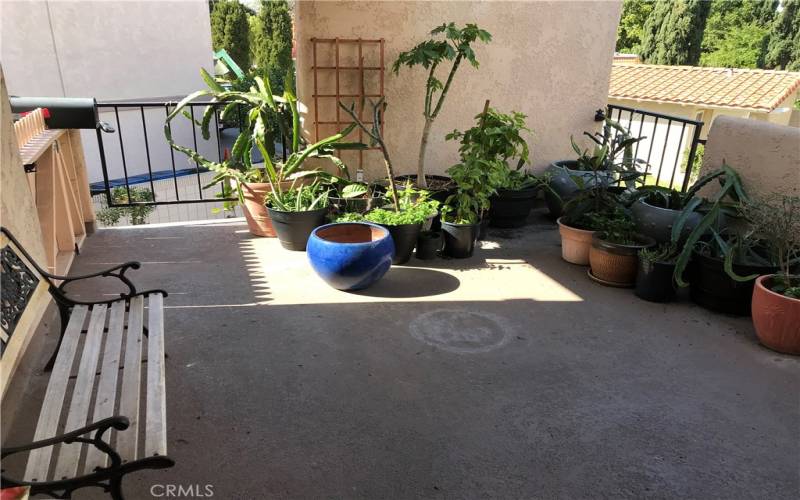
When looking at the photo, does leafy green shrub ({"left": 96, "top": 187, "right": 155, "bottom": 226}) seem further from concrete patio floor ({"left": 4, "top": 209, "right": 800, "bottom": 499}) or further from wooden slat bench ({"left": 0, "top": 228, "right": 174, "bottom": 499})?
wooden slat bench ({"left": 0, "top": 228, "right": 174, "bottom": 499})

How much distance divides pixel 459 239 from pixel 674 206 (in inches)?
65.1

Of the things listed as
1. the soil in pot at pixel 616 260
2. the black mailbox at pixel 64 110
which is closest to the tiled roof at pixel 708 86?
the soil in pot at pixel 616 260

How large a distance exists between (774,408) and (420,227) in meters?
2.50

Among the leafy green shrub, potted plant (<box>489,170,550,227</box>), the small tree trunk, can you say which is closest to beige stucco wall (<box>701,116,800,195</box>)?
potted plant (<box>489,170,550,227</box>)

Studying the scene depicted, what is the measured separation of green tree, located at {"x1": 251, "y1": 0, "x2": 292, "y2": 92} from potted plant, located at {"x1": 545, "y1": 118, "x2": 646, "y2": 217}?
1679cm

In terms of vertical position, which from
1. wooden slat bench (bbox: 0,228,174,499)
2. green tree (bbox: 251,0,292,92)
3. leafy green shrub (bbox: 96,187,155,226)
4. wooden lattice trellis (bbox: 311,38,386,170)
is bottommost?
leafy green shrub (bbox: 96,187,155,226)

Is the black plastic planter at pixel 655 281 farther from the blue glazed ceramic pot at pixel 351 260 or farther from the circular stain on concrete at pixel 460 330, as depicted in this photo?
the blue glazed ceramic pot at pixel 351 260

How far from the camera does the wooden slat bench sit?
152 cm

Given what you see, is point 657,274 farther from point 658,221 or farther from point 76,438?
point 76,438

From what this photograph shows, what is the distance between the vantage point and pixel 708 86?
1483cm

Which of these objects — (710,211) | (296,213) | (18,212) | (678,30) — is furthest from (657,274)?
(678,30)

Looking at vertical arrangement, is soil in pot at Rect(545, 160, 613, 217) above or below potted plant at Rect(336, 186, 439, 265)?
above

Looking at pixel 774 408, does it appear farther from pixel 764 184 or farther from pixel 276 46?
pixel 276 46

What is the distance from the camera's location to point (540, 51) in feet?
17.6
